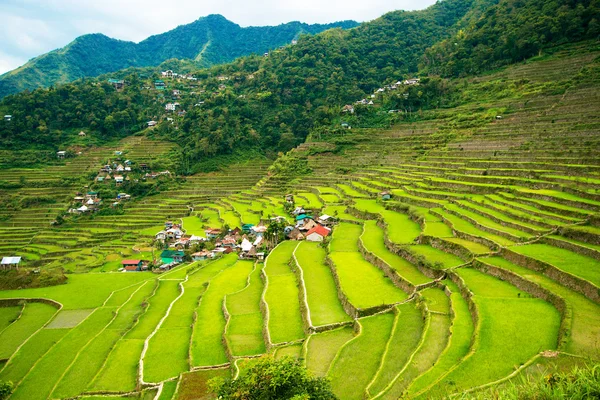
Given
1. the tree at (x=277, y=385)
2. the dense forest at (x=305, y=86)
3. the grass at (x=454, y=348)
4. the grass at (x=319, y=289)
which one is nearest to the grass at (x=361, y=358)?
the tree at (x=277, y=385)

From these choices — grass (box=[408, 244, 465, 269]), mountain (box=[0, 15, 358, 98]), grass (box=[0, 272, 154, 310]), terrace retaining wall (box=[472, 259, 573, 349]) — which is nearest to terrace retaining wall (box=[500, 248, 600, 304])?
terrace retaining wall (box=[472, 259, 573, 349])

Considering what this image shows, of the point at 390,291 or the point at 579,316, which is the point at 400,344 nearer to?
the point at 390,291

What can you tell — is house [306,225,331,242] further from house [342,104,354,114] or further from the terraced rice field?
house [342,104,354,114]

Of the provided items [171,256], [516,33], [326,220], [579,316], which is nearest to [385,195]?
[326,220]

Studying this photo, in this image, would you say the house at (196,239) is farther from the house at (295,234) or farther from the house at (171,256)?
the house at (295,234)

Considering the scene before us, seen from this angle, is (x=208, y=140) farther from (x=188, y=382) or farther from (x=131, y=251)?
(x=188, y=382)
